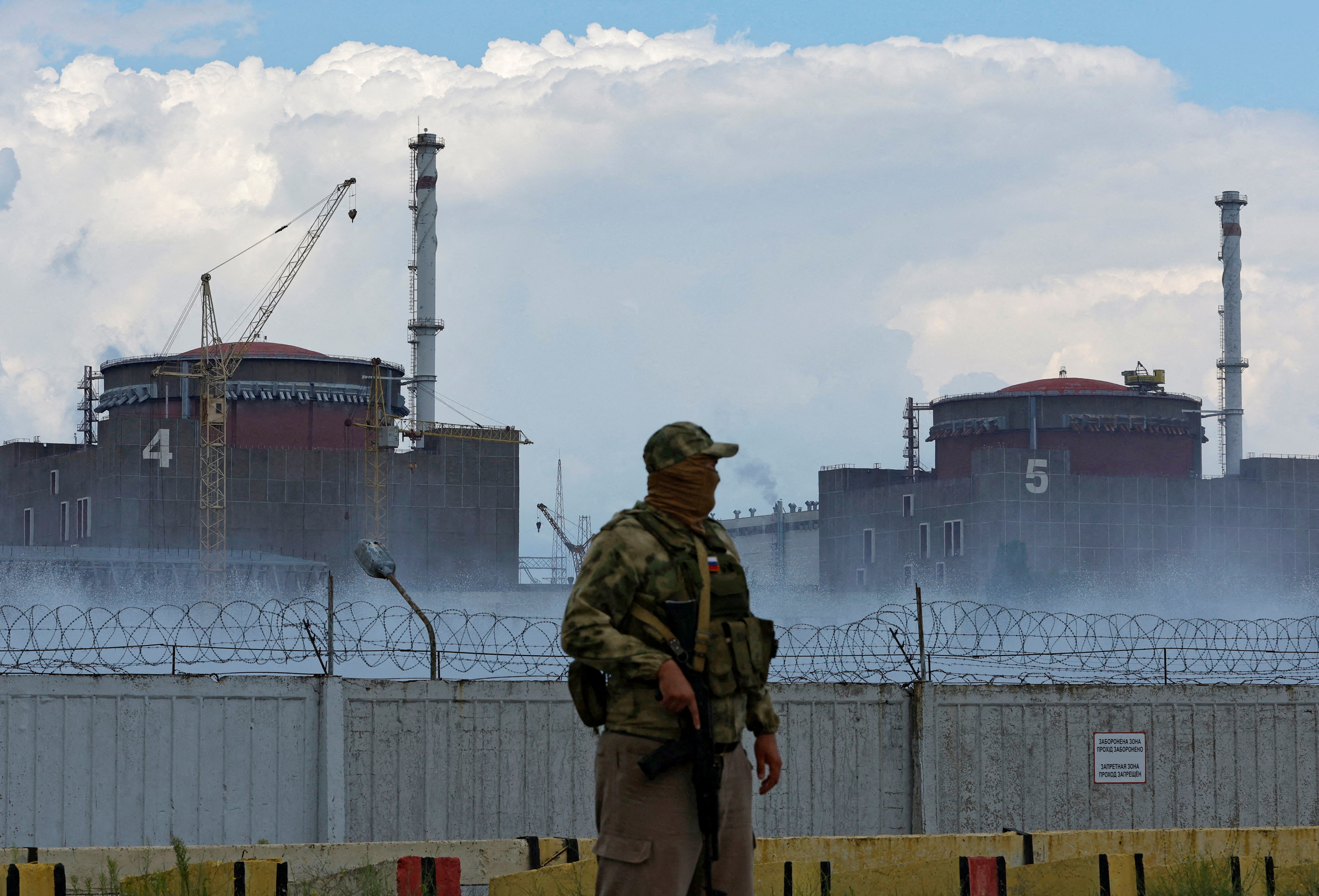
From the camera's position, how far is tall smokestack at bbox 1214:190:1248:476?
289ft

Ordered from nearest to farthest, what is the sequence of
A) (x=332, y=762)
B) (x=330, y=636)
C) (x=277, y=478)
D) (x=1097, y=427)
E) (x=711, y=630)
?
(x=711, y=630), (x=330, y=636), (x=332, y=762), (x=277, y=478), (x=1097, y=427)

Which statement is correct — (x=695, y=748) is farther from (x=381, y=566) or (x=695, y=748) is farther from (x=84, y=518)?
(x=84, y=518)

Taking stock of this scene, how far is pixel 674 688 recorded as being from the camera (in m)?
5.31

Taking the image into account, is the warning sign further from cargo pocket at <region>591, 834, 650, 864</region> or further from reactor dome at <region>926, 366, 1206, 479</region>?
reactor dome at <region>926, 366, 1206, 479</region>

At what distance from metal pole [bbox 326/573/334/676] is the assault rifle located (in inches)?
280

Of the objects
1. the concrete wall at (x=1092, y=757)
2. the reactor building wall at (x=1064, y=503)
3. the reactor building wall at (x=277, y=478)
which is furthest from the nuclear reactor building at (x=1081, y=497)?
the concrete wall at (x=1092, y=757)

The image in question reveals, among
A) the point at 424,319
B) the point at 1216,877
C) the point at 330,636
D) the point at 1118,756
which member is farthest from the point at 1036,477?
the point at 1216,877

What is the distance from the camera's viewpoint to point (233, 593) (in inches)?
2970

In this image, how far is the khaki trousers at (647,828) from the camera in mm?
5477

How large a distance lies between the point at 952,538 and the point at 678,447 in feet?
254

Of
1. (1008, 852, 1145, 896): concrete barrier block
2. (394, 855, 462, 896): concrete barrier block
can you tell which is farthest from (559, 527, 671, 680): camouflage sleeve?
(1008, 852, 1145, 896): concrete barrier block

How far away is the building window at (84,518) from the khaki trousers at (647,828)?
74136 mm

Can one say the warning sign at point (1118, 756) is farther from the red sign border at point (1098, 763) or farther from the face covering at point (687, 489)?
the face covering at point (687, 489)

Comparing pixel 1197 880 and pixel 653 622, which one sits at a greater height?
pixel 653 622
